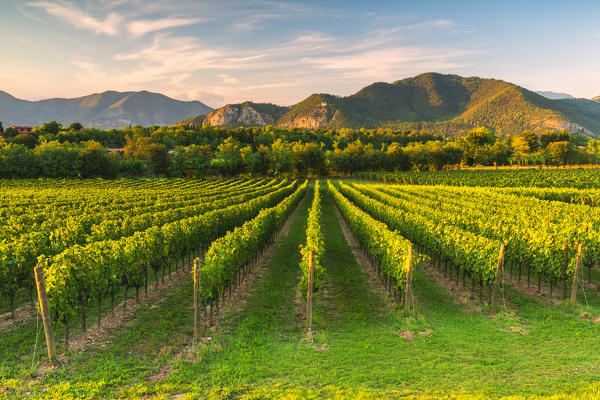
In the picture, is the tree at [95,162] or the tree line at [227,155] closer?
the tree line at [227,155]

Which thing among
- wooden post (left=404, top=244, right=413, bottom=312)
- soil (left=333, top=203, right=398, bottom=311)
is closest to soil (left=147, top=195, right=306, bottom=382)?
soil (left=333, top=203, right=398, bottom=311)

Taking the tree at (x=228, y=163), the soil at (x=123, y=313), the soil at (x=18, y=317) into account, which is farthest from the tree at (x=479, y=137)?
the soil at (x=18, y=317)

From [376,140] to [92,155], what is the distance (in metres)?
126

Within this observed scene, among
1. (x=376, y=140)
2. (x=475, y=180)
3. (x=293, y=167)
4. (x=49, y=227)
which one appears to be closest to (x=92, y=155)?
(x=293, y=167)

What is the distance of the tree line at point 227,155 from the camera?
76.6 meters

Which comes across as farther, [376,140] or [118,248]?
[376,140]

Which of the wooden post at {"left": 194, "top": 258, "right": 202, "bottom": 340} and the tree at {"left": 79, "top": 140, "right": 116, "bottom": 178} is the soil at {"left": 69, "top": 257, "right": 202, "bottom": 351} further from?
the tree at {"left": 79, "top": 140, "right": 116, "bottom": 178}

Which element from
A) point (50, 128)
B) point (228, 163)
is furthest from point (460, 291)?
point (50, 128)

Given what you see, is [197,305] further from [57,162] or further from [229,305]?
[57,162]

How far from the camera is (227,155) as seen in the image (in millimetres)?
101062

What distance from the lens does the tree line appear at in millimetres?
76625

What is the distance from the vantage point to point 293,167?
4109 inches

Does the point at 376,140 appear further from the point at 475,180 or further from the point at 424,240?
the point at 424,240

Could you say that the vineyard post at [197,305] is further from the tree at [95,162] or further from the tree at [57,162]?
the tree at [57,162]
